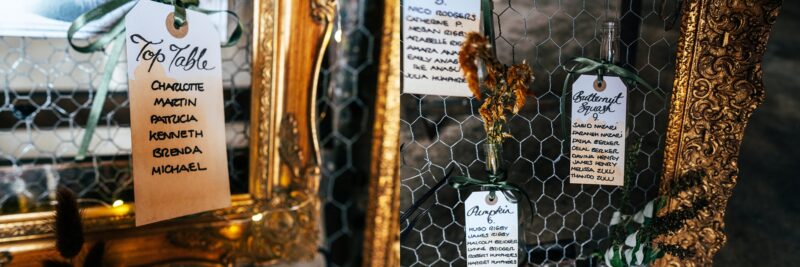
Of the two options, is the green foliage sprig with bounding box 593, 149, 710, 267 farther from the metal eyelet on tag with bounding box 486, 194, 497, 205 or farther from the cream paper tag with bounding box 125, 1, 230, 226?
the cream paper tag with bounding box 125, 1, 230, 226

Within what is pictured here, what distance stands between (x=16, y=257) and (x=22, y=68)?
22cm

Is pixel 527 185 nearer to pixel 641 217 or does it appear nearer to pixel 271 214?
pixel 641 217

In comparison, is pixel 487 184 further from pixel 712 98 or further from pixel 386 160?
pixel 712 98

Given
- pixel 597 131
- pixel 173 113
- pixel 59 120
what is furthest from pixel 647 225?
pixel 59 120

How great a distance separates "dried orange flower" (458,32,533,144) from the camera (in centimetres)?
75

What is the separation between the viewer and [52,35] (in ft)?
2.47

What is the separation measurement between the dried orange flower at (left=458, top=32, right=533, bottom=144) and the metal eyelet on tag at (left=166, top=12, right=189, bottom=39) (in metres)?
0.31

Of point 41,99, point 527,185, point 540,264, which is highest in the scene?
point 41,99

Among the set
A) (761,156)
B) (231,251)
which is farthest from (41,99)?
(761,156)

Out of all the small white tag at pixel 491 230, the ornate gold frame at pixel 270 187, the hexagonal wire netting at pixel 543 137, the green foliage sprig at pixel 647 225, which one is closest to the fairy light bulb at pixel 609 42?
the hexagonal wire netting at pixel 543 137

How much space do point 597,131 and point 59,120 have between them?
2.32 feet

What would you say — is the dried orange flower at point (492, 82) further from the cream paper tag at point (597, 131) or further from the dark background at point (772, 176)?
the dark background at point (772, 176)

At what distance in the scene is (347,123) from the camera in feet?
3.23

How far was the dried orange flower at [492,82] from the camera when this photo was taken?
0.75m
